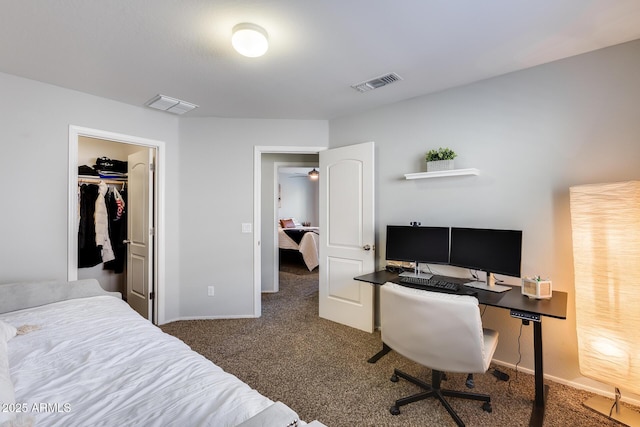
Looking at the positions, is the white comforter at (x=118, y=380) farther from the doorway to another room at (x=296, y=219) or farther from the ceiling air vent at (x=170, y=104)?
the doorway to another room at (x=296, y=219)

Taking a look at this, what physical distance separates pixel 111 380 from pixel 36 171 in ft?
7.66

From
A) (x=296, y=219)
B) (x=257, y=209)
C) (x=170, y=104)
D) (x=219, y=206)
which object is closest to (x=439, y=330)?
(x=257, y=209)

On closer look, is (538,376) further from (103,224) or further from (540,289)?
(103,224)

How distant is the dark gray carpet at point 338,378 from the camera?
1866mm

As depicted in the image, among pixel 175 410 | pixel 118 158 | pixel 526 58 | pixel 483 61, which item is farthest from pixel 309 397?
pixel 118 158

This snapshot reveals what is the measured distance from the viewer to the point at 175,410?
95 cm

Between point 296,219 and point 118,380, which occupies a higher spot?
point 296,219

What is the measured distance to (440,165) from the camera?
2707 mm

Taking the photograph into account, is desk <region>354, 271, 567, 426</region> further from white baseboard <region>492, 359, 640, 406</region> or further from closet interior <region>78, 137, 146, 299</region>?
closet interior <region>78, 137, 146, 299</region>

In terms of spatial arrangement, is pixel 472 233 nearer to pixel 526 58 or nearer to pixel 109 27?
pixel 526 58

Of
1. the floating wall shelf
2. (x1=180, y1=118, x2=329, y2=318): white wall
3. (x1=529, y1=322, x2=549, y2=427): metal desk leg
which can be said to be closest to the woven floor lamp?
(x1=529, y1=322, x2=549, y2=427): metal desk leg

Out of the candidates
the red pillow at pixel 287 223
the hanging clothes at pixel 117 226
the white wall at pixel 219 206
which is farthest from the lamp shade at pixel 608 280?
the red pillow at pixel 287 223

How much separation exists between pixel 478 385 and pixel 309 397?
126cm

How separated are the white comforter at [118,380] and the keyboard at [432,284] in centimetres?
164
